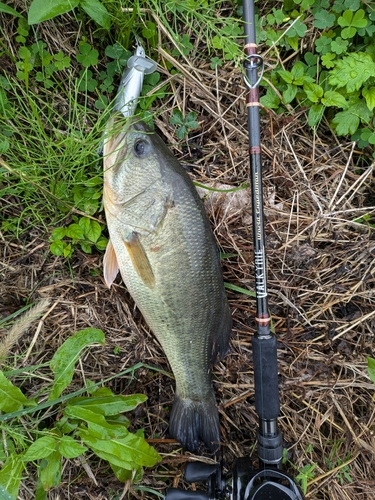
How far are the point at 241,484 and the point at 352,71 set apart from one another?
251 cm

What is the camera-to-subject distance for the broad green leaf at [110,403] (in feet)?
7.77

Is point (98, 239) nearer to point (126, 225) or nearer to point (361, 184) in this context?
point (126, 225)

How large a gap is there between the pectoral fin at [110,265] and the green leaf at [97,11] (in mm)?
1292

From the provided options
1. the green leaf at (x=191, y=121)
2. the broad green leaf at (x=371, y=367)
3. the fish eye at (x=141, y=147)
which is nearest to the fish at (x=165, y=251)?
the fish eye at (x=141, y=147)

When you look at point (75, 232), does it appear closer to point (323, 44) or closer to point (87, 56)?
point (87, 56)

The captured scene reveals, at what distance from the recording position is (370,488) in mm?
2668

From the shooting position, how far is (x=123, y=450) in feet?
7.48

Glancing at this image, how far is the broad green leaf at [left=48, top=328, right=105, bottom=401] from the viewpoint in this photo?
2322 millimetres

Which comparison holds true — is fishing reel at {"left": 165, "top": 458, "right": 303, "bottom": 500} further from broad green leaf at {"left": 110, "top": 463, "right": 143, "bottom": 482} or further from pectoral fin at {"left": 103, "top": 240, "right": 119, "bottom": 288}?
pectoral fin at {"left": 103, "top": 240, "right": 119, "bottom": 288}

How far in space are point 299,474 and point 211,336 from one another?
3.59ft

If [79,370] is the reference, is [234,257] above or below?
above

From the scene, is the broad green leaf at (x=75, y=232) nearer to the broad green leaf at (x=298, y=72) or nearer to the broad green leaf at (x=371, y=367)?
the broad green leaf at (x=298, y=72)

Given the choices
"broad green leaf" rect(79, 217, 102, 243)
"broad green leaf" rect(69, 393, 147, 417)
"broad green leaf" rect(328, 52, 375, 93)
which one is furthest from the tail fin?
"broad green leaf" rect(328, 52, 375, 93)

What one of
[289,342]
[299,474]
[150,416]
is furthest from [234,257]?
[299,474]
